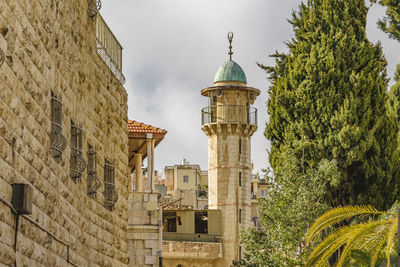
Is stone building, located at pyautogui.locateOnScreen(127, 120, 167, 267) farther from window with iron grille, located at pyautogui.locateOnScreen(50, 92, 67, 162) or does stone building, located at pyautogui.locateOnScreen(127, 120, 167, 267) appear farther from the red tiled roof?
window with iron grille, located at pyautogui.locateOnScreen(50, 92, 67, 162)

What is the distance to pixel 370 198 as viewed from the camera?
99.4ft

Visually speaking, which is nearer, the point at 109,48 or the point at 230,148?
the point at 109,48

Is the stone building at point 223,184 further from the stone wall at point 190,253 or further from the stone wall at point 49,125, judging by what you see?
the stone wall at point 49,125

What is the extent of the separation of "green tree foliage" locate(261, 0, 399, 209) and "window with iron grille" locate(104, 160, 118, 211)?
46.0 ft

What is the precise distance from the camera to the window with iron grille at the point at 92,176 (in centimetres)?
1441

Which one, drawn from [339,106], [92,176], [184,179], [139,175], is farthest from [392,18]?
[184,179]

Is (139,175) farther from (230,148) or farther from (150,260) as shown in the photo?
(230,148)

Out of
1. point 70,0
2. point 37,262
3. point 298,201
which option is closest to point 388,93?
point 298,201

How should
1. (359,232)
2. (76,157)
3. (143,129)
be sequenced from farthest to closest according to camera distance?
(143,129), (359,232), (76,157)

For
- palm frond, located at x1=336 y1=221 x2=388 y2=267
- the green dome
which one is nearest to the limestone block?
palm frond, located at x1=336 y1=221 x2=388 y2=267

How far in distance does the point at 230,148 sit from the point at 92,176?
36222 millimetres

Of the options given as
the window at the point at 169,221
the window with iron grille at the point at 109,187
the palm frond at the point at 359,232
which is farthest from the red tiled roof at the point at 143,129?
the window at the point at 169,221

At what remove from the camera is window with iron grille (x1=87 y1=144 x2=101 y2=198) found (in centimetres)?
1441

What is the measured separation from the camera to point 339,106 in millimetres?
31156
